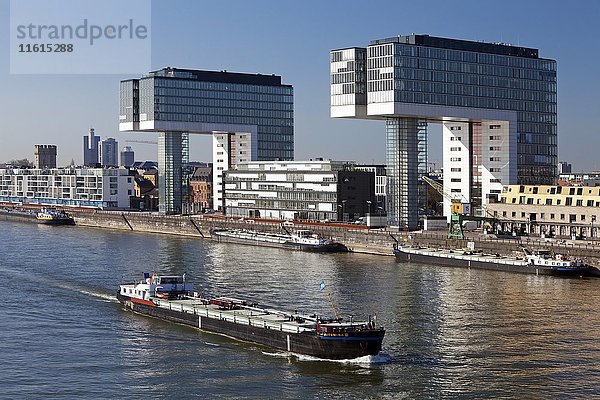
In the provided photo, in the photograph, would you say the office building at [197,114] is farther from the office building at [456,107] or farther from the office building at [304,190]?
the office building at [456,107]

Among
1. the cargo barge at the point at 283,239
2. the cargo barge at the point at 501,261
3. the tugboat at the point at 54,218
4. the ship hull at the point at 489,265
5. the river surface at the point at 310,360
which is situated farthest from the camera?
the tugboat at the point at 54,218

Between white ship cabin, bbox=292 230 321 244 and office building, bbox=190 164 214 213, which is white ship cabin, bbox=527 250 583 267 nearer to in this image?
white ship cabin, bbox=292 230 321 244

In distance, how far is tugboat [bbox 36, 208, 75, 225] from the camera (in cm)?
15762

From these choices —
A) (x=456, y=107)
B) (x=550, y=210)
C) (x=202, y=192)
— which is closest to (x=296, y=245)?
(x=456, y=107)

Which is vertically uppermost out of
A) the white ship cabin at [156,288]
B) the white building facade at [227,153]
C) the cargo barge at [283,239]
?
the white building facade at [227,153]

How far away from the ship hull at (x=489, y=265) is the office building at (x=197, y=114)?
66878 mm

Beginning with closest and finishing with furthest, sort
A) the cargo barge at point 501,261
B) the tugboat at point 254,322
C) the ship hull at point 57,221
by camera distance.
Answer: the tugboat at point 254,322 < the cargo barge at point 501,261 < the ship hull at point 57,221

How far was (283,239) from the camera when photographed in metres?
107

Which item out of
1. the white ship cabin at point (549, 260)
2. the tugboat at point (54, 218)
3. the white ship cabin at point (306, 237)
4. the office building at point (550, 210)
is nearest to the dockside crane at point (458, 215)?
the office building at point (550, 210)

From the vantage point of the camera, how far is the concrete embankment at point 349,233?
83562mm

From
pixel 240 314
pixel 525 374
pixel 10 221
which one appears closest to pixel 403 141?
pixel 240 314

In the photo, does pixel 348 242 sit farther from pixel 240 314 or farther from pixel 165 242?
pixel 240 314

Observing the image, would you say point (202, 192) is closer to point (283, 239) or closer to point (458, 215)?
point (283, 239)

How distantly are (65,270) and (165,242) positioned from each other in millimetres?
36833
